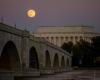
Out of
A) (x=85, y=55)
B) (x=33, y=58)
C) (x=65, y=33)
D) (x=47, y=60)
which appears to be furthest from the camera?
(x=65, y=33)

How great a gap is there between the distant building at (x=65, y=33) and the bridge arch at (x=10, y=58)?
432 ft

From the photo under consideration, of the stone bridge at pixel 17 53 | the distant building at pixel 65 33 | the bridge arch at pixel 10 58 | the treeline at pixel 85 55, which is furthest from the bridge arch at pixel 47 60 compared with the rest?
the distant building at pixel 65 33

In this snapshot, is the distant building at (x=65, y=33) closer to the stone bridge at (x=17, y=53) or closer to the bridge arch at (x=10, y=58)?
the stone bridge at (x=17, y=53)

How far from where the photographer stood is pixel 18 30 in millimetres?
48750

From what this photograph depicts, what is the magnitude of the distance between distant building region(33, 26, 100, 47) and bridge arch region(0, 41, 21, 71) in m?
132

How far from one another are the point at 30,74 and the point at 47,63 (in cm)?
2063

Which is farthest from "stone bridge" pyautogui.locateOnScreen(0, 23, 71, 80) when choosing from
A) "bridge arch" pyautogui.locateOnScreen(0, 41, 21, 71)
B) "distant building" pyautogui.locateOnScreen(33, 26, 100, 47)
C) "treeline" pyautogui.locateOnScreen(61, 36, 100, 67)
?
"distant building" pyautogui.locateOnScreen(33, 26, 100, 47)

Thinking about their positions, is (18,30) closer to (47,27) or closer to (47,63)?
(47,63)

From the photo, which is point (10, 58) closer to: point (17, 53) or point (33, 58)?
point (17, 53)

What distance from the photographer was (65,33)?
189 meters

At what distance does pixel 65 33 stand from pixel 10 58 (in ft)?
465

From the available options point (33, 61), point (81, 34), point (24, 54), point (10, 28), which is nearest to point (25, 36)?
point (24, 54)

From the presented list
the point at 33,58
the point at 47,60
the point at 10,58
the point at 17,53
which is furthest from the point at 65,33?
the point at 10,58

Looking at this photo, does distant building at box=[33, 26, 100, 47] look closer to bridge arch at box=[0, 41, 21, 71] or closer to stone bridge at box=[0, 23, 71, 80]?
stone bridge at box=[0, 23, 71, 80]
